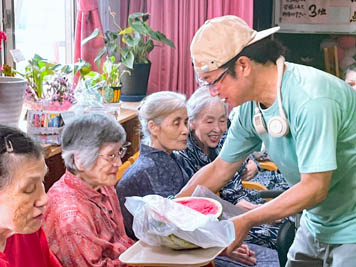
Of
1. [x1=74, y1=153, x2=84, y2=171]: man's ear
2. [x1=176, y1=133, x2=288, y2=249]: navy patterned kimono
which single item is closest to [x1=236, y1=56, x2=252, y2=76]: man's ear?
[x1=74, y1=153, x2=84, y2=171]: man's ear

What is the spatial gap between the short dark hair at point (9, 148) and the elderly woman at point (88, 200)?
50cm

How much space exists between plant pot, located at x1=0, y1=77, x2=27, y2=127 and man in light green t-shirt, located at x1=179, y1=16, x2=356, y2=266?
2.39 feet

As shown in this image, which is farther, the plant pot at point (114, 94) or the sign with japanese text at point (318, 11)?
the sign with japanese text at point (318, 11)

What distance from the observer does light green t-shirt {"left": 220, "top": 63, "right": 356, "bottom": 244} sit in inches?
64.4

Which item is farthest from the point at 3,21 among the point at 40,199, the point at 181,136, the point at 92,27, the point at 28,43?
the point at 40,199

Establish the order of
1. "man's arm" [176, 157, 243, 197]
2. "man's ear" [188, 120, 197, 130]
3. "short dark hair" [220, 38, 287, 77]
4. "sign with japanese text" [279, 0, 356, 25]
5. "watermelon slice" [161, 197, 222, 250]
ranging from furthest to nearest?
"sign with japanese text" [279, 0, 356, 25], "man's ear" [188, 120, 197, 130], "man's arm" [176, 157, 243, 197], "watermelon slice" [161, 197, 222, 250], "short dark hair" [220, 38, 287, 77]

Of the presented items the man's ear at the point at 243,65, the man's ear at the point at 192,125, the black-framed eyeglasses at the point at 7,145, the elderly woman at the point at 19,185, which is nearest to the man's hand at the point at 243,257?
the man's ear at the point at 192,125

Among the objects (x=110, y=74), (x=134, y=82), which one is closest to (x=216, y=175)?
(x=110, y=74)

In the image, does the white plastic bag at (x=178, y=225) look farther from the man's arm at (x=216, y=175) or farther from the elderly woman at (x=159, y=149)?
the elderly woman at (x=159, y=149)

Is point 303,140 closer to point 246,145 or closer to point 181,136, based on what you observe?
point 246,145

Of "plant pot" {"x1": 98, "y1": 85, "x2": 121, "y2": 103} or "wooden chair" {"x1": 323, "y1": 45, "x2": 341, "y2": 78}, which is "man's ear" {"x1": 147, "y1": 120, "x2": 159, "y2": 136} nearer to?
"plant pot" {"x1": 98, "y1": 85, "x2": 121, "y2": 103}

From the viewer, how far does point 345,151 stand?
176 cm

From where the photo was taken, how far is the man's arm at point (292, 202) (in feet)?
5.49

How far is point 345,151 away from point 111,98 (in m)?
1.71
